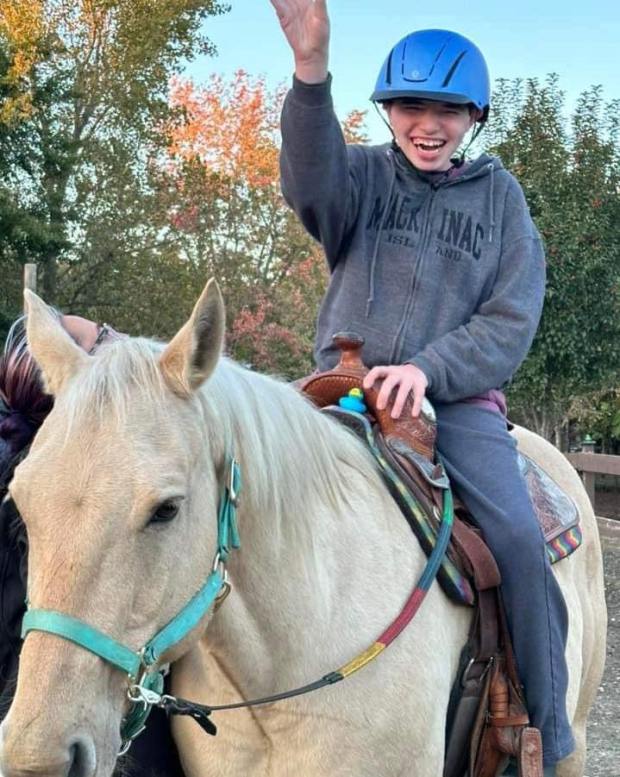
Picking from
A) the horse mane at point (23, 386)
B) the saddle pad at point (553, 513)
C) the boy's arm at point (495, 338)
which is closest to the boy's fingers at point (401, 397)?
the boy's arm at point (495, 338)

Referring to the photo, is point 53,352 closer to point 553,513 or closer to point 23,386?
point 23,386

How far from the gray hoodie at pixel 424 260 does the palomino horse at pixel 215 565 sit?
19.2 inches

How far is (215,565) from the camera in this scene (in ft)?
6.36

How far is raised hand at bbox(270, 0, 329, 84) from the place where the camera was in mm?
2451

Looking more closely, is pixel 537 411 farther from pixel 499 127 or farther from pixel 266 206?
pixel 266 206

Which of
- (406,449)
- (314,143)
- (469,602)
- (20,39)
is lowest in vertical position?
(469,602)

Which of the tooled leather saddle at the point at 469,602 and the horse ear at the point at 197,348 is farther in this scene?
the tooled leather saddle at the point at 469,602

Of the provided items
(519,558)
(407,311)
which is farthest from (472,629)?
(407,311)

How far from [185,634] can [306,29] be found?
162 cm

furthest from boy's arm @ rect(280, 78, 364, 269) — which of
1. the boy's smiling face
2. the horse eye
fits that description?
the horse eye

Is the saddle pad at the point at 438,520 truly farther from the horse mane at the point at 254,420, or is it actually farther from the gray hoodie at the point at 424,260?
the gray hoodie at the point at 424,260

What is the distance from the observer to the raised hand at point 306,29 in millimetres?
2451

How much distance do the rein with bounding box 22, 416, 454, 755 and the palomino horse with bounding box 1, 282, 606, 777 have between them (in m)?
0.02

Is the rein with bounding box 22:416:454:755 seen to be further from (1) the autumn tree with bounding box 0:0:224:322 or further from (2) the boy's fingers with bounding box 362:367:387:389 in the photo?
(1) the autumn tree with bounding box 0:0:224:322
